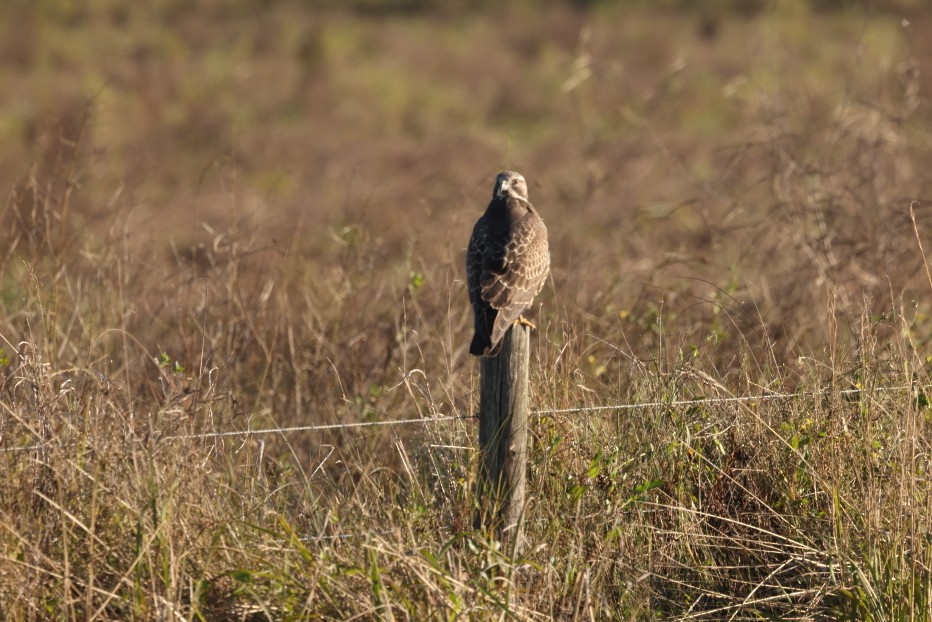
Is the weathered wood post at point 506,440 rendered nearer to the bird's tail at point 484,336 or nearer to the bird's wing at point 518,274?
the bird's tail at point 484,336

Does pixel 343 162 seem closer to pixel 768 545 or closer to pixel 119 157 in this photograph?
pixel 119 157

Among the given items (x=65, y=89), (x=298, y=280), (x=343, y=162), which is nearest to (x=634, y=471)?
(x=298, y=280)

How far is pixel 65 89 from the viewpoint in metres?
18.0

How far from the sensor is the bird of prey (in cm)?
496

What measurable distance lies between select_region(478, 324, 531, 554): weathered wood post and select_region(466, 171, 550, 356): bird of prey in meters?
0.67

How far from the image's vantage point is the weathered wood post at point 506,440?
394 cm

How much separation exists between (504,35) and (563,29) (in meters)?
1.21

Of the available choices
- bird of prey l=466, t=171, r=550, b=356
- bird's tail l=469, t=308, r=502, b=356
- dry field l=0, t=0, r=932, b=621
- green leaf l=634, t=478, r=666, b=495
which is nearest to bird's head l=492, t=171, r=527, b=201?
bird of prey l=466, t=171, r=550, b=356

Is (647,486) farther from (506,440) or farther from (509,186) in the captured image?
(509,186)

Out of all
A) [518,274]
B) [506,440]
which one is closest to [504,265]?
[518,274]

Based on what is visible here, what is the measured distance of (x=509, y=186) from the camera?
241 inches

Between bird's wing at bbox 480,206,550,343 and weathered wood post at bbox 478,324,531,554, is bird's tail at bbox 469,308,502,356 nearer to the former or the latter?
bird's wing at bbox 480,206,550,343

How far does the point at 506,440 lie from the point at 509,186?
7.99ft

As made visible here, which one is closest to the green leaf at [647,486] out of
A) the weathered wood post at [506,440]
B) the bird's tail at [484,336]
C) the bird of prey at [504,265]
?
the weathered wood post at [506,440]
